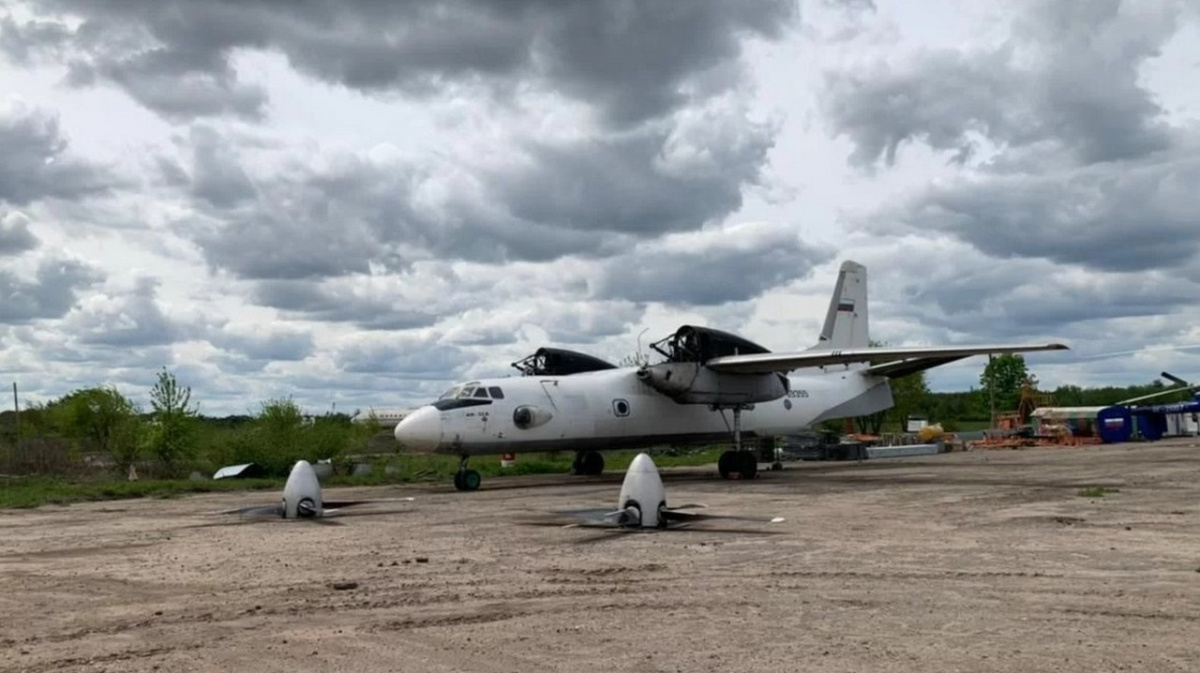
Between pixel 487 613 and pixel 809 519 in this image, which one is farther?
pixel 809 519

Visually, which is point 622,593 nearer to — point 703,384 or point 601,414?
point 601,414

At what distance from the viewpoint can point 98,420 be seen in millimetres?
52062

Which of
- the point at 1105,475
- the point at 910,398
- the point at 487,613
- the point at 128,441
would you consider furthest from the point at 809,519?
the point at 910,398

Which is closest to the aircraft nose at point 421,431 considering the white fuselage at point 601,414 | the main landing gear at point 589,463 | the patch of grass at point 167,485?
the white fuselage at point 601,414

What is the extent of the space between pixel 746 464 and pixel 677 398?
2.53 meters

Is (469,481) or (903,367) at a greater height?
(903,367)

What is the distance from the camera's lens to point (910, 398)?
7850 centimetres

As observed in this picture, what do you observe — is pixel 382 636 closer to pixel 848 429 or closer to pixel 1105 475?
pixel 1105 475

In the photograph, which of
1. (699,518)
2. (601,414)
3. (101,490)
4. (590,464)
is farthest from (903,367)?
(101,490)

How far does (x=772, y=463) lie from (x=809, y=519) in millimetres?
19667

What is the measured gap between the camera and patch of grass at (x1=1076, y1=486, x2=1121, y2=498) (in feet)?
58.5

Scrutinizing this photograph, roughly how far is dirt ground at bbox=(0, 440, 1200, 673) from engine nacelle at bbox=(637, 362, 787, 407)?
10.5m

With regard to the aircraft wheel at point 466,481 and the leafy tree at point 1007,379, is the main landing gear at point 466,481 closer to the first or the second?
the aircraft wheel at point 466,481

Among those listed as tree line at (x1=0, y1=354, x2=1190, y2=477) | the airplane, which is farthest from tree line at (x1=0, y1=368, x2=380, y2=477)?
the airplane
